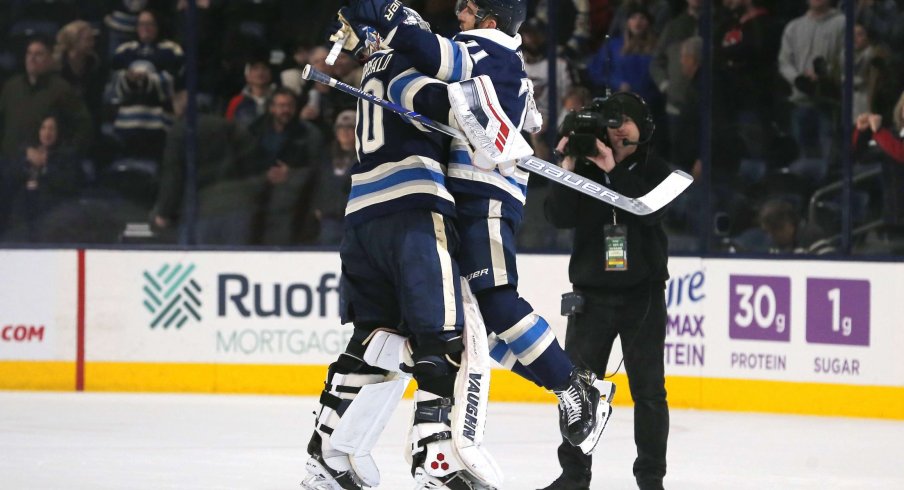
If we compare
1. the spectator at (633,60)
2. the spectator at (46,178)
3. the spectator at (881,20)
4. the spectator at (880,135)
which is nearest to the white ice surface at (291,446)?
the spectator at (46,178)

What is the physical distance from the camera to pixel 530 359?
4.32 meters

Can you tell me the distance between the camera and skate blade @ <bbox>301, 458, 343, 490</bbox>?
4508mm

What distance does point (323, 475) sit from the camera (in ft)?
14.8

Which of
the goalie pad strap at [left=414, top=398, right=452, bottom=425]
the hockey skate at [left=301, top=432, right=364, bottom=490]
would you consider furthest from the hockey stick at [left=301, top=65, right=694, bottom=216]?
the hockey skate at [left=301, top=432, right=364, bottom=490]

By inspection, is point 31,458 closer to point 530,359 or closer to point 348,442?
point 348,442

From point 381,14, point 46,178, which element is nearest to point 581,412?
point 381,14

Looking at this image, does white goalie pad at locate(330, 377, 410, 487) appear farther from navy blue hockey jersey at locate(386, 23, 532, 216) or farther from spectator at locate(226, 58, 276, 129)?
spectator at locate(226, 58, 276, 129)

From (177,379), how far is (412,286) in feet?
12.1

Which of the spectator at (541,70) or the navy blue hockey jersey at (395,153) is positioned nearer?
the navy blue hockey jersey at (395,153)

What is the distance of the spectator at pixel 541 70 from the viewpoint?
7730 millimetres

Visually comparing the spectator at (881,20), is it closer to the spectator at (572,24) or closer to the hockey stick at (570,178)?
the spectator at (572,24)

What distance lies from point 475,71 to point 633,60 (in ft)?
12.1

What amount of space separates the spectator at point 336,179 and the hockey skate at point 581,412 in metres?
3.71

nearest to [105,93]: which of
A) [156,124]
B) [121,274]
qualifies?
[156,124]
